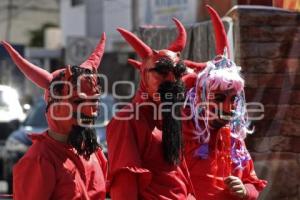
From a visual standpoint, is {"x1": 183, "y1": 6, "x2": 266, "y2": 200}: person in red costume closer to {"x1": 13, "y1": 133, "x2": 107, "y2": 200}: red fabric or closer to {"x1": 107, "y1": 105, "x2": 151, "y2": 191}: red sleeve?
{"x1": 107, "y1": 105, "x2": 151, "y2": 191}: red sleeve

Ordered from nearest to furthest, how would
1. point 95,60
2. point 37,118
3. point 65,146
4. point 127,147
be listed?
1. point 65,146
2. point 127,147
3. point 95,60
4. point 37,118

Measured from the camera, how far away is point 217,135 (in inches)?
151

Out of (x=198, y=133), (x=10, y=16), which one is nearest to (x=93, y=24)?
(x=10, y=16)

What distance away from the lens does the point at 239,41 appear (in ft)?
18.3

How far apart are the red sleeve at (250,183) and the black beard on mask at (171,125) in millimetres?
509

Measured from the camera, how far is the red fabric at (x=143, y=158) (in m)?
3.31

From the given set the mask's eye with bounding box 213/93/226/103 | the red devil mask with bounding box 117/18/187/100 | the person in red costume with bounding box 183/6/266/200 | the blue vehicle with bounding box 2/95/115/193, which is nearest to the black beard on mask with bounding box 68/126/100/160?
the red devil mask with bounding box 117/18/187/100

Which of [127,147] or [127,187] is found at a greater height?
[127,147]

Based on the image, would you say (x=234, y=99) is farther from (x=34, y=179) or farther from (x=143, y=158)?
(x=34, y=179)

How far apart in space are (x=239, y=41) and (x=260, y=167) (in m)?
1.03

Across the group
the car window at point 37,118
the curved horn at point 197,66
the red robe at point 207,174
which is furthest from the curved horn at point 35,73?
the car window at point 37,118

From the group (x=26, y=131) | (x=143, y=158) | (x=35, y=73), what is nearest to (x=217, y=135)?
(x=143, y=158)

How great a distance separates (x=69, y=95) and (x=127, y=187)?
20.5 inches

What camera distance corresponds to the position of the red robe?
371cm
